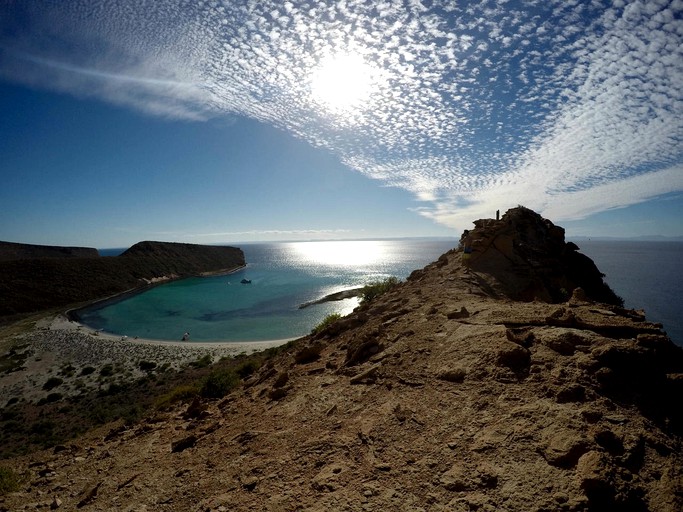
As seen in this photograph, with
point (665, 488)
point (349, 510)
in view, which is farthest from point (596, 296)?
point (349, 510)

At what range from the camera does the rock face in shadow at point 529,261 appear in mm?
19141

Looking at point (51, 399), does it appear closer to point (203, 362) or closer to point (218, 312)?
point (203, 362)

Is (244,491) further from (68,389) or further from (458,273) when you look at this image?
(68,389)

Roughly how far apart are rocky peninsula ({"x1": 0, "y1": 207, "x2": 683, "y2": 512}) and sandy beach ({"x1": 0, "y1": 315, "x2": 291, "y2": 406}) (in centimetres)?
2964

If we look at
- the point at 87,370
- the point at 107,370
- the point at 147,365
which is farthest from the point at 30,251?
the point at 147,365

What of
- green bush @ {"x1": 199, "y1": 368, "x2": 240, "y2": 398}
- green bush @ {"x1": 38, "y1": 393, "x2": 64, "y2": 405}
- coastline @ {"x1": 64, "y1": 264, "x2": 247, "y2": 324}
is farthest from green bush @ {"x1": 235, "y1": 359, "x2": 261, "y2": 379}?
coastline @ {"x1": 64, "y1": 264, "x2": 247, "y2": 324}

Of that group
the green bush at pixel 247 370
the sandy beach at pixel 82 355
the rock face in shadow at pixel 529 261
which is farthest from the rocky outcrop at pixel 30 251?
the rock face in shadow at pixel 529 261

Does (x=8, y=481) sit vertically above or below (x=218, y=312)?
above

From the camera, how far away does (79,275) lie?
8962 cm

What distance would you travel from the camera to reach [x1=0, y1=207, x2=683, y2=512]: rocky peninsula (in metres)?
4.98

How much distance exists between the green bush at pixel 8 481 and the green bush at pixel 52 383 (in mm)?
30715

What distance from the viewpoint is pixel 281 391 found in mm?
10742

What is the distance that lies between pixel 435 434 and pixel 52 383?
4383 centimetres

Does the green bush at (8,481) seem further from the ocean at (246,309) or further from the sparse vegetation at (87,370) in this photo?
the ocean at (246,309)
